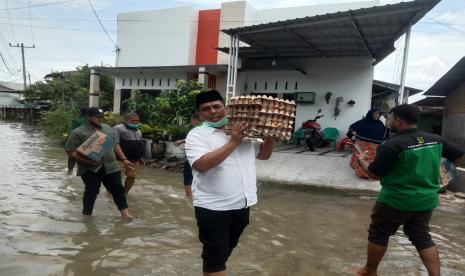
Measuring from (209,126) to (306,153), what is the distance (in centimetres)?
953

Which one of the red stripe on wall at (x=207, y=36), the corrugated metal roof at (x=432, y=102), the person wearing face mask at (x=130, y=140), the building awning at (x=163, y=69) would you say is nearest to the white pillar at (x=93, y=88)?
the building awning at (x=163, y=69)

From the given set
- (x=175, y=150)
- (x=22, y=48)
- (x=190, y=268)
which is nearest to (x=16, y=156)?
(x=175, y=150)

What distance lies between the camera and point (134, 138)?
6949mm

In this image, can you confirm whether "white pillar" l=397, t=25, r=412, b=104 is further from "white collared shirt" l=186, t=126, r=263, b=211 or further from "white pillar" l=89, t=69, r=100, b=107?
"white pillar" l=89, t=69, r=100, b=107

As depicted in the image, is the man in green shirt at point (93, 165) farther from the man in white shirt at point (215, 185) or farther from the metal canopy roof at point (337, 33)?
the metal canopy roof at point (337, 33)

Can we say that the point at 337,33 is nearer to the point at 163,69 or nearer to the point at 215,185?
the point at 163,69

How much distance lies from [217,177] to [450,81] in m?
12.9

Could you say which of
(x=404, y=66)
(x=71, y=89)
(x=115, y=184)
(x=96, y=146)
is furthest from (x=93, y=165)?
(x=71, y=89)

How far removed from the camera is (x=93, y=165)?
17.3ft

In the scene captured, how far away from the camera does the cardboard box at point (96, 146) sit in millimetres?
5145

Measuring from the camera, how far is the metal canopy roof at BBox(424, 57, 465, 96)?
38.3ft

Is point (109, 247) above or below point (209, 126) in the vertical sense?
below

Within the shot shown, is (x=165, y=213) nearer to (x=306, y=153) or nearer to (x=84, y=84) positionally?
(x=306, y=153)

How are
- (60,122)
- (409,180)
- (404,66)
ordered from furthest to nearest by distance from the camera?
(60,122) → (404,66) → (409,180)
